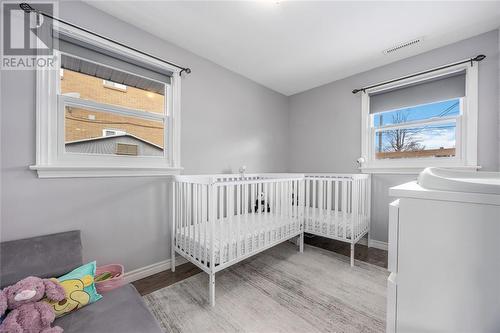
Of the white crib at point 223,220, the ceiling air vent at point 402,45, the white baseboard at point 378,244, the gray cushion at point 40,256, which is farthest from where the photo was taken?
the white baseboard at point 378,244

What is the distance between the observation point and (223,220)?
1902 mm

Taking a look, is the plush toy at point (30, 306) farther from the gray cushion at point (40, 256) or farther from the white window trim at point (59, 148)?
the white window trim at point (59, 148)

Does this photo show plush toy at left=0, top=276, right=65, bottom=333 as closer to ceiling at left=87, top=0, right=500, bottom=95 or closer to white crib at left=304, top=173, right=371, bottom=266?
ceiling at left=87, top=0, right=500, bottom=95

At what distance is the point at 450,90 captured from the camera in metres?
2.17

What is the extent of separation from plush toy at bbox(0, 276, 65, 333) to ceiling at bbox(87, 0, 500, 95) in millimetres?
2069

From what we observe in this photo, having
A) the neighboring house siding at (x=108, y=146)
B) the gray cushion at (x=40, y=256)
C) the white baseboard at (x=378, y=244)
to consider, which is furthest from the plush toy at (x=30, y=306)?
the white baseboard at (x=378, y=244)

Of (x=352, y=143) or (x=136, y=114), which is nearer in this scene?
(x=136, y=114)

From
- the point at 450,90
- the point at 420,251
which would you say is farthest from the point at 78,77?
the point at 450,90

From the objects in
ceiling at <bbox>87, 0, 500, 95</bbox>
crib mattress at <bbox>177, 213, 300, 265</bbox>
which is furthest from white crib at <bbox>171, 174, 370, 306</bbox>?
ceiling at <bbox>87, 0, 500, 95</bbox>

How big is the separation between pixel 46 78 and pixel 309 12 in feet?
7.03

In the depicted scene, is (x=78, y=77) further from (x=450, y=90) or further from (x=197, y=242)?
(x=450, y=90)

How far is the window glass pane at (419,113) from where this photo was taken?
219cm

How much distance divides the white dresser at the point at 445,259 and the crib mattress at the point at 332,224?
62.3 inches

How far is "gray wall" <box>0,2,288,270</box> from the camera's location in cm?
134
